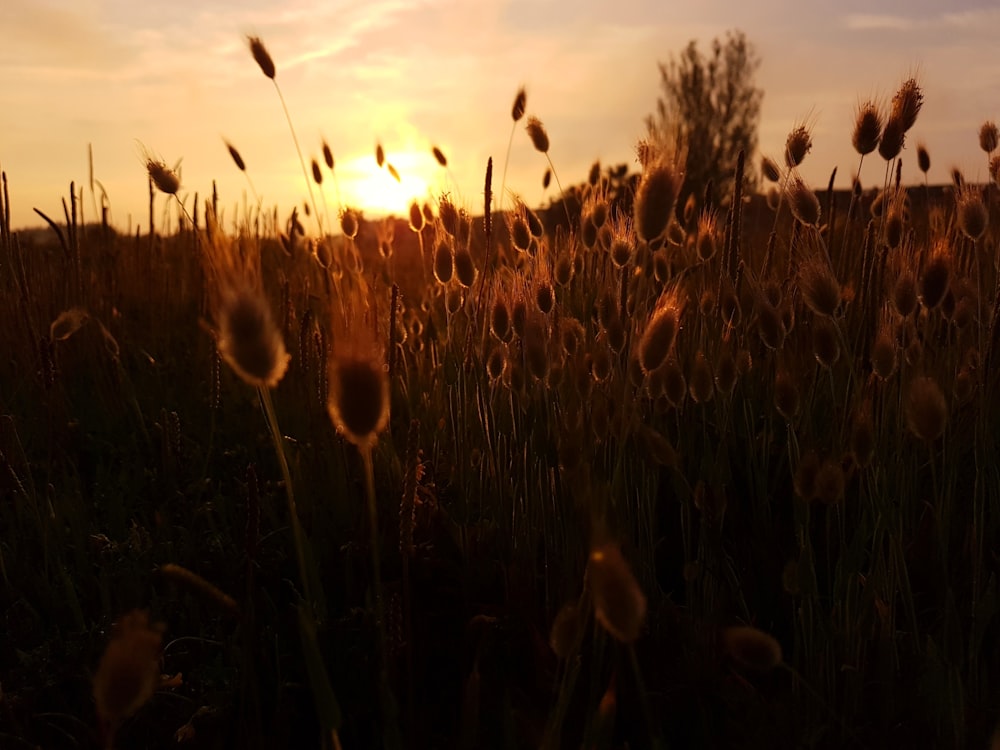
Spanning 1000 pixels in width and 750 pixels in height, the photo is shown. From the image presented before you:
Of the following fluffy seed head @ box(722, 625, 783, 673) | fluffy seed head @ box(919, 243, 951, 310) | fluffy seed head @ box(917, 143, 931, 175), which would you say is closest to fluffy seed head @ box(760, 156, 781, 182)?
fluffy seed head @ box(917, 143, 931, 175)

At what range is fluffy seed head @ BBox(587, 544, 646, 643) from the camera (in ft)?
2.17

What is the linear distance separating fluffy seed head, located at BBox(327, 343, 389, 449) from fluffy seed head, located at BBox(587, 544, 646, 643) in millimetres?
256

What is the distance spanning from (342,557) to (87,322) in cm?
148

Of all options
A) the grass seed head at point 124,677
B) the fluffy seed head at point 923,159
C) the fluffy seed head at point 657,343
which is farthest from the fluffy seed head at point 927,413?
the fluffy seed head at point 923,159

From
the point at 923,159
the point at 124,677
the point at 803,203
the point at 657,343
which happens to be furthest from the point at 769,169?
the point at 124,677

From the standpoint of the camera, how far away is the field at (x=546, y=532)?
3.02 ft

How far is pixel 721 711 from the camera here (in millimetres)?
1143

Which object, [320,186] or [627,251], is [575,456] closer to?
[627,251]

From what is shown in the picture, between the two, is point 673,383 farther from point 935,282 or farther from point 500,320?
point 935,282

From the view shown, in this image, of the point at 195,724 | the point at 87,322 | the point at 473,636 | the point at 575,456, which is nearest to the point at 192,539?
the point at 195,724

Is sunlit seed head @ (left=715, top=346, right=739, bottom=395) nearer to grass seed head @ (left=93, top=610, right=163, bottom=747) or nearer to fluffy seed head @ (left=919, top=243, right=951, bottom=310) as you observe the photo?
fluffy seed head @ (left=919, top=243, right=951, bottom=310)

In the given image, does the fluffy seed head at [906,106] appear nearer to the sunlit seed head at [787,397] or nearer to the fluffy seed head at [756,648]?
the sunlit seed head at [787,397]

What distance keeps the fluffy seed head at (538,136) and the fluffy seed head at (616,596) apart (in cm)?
208

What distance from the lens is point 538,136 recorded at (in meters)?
2.55
